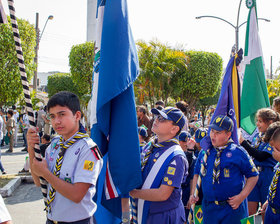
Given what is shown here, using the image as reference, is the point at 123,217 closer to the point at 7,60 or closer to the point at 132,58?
the point at 132,58

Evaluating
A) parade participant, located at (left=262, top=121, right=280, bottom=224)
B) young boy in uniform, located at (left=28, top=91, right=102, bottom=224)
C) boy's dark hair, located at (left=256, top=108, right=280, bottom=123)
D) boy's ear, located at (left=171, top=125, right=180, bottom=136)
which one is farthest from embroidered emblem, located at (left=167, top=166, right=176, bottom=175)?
boy's dark hair, located at (left=256, top=108, right=280, bottom=123)

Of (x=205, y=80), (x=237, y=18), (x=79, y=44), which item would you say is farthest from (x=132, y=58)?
(x=205, y=80)

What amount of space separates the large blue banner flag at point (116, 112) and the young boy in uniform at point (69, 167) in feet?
1.22

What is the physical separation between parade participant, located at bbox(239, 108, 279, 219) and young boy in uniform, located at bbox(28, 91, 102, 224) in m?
2.82

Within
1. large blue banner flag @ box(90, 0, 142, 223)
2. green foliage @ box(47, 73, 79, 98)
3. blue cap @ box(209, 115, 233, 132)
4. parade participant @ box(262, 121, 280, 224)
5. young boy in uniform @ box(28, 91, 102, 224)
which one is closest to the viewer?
young boy in uniform @ box(28, 91, 102, 224)

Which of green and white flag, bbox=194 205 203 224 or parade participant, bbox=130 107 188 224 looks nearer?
parade participant, bbox=130 107 188 224

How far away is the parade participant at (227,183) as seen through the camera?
347 cm

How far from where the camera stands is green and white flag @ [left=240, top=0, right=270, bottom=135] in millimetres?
5441

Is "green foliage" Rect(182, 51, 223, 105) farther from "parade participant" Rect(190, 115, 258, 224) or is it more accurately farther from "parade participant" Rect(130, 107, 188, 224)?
"parade participant" Rect(130, 107, 188, 224)

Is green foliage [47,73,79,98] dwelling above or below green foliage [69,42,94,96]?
below

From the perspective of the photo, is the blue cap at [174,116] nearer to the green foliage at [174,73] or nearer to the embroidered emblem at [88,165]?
the embroidered emblem at [88,165]

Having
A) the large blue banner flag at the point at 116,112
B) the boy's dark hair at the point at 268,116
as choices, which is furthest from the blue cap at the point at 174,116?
the boy's dark hair at the point at 268,116

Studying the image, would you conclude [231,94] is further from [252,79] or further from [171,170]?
[171,170]

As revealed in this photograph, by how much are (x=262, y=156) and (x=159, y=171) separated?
2.25 m
